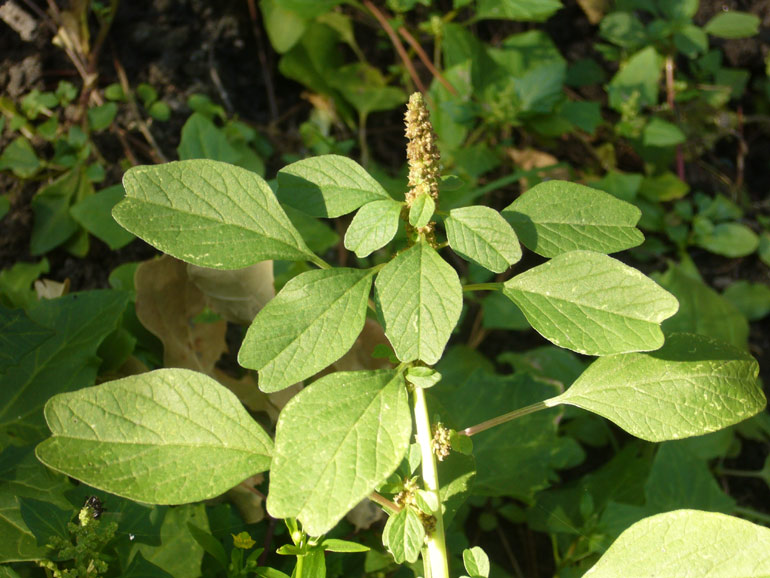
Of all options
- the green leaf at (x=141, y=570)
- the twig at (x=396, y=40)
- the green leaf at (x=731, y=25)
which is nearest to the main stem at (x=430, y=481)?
the green leaf at (x=141, y=570)

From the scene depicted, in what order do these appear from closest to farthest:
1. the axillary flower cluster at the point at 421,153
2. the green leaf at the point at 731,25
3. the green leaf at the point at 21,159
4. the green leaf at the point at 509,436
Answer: the axillary flower cluster at the point at 421,153 < the green leaf at the point at 509,436 < the green leaf at the point at 21,159 < the green leaf at the point at 731,25

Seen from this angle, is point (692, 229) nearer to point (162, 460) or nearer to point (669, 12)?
point (669, 12)

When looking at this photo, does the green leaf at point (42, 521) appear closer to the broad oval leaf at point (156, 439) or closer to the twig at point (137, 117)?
the broad oval leaf at point (156, 439)

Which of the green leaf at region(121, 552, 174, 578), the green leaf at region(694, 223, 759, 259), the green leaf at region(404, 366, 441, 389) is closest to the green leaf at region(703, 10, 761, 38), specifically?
the green leaf at region(694, 223, 759, 259)

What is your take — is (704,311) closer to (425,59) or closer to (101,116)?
(425,59)

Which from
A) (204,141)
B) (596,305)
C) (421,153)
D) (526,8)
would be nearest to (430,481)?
(596,305)

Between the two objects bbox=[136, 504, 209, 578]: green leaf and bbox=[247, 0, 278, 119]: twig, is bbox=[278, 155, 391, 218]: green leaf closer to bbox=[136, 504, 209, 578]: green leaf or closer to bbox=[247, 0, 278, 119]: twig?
bbox=[136, 504, 209, 578]: green leaf

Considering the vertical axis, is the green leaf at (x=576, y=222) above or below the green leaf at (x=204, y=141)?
above
